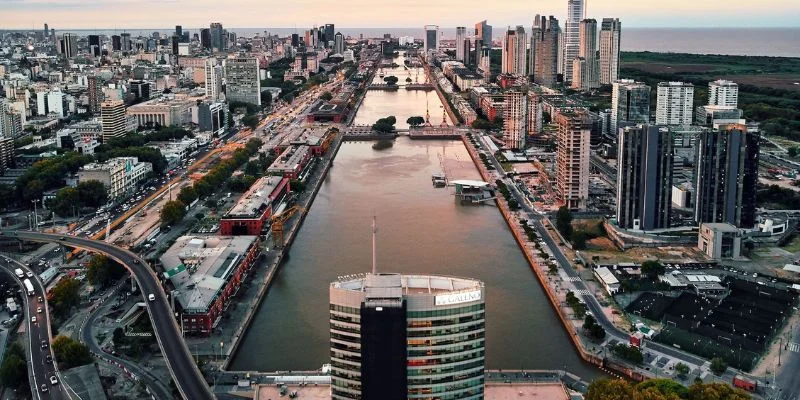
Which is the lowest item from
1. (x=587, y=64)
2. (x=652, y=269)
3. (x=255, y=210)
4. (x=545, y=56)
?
(x=652, y=269)

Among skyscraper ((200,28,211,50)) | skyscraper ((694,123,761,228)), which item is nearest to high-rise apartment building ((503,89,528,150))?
skyscraper ((694,123,761,228))

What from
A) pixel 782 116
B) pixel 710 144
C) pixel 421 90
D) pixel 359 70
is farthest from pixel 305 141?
pixel 359 70

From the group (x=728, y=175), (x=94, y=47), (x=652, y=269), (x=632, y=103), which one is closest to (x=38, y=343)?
(x=652, y=269)

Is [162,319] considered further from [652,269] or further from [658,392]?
[652,269]

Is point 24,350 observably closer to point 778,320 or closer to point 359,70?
point 778,320

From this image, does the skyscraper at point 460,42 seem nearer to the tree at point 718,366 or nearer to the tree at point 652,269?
the tree at point 652,269

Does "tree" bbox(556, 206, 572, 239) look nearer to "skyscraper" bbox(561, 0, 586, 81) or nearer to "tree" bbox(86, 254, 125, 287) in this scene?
"tree" bbox(86, 254, 125, 287)
